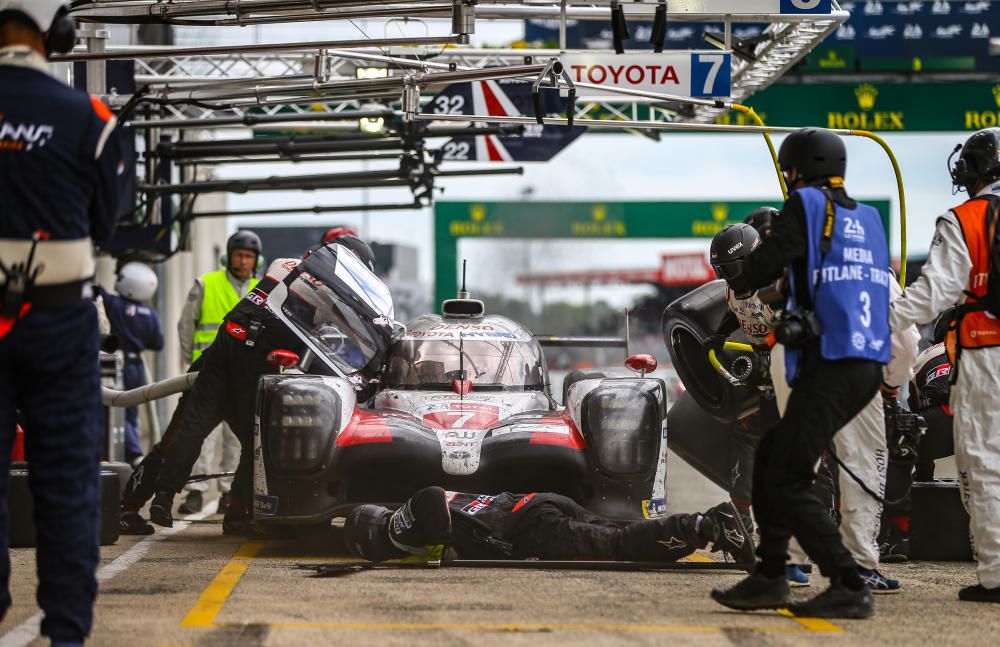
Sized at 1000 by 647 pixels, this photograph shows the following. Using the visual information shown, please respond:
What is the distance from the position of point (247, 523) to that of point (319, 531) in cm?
50

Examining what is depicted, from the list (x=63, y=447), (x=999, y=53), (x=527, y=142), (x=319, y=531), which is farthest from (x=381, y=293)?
(x=999, y=53)

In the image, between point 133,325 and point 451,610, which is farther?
point 133,325

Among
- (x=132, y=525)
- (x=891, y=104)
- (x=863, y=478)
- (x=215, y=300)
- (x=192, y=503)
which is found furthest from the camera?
(x=891, y=104)

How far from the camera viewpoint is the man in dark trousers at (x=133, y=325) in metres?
14.7

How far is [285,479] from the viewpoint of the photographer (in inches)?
344

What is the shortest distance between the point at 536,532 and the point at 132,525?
10.5 ft

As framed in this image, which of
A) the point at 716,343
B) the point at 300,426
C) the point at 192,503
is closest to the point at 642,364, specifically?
the point at 716,343

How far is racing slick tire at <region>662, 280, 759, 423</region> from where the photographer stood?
9367mm

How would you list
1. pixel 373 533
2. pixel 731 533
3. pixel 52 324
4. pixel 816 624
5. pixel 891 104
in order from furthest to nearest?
pixel 891 104, pixel 373 533, pixel 731 533, pixel 816 624, pixel 52 324

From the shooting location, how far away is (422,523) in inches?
305

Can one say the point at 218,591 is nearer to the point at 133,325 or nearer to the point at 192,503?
the point at 192,503

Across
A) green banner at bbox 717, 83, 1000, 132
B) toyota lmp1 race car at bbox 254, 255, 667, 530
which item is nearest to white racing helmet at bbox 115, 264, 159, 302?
toyota lmp1 race car at bbox 254, 255, 667, 530

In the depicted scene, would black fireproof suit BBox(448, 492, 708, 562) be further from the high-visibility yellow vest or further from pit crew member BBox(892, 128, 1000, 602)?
the high-visibility yellow vest

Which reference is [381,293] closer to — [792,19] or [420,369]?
[420,369]
